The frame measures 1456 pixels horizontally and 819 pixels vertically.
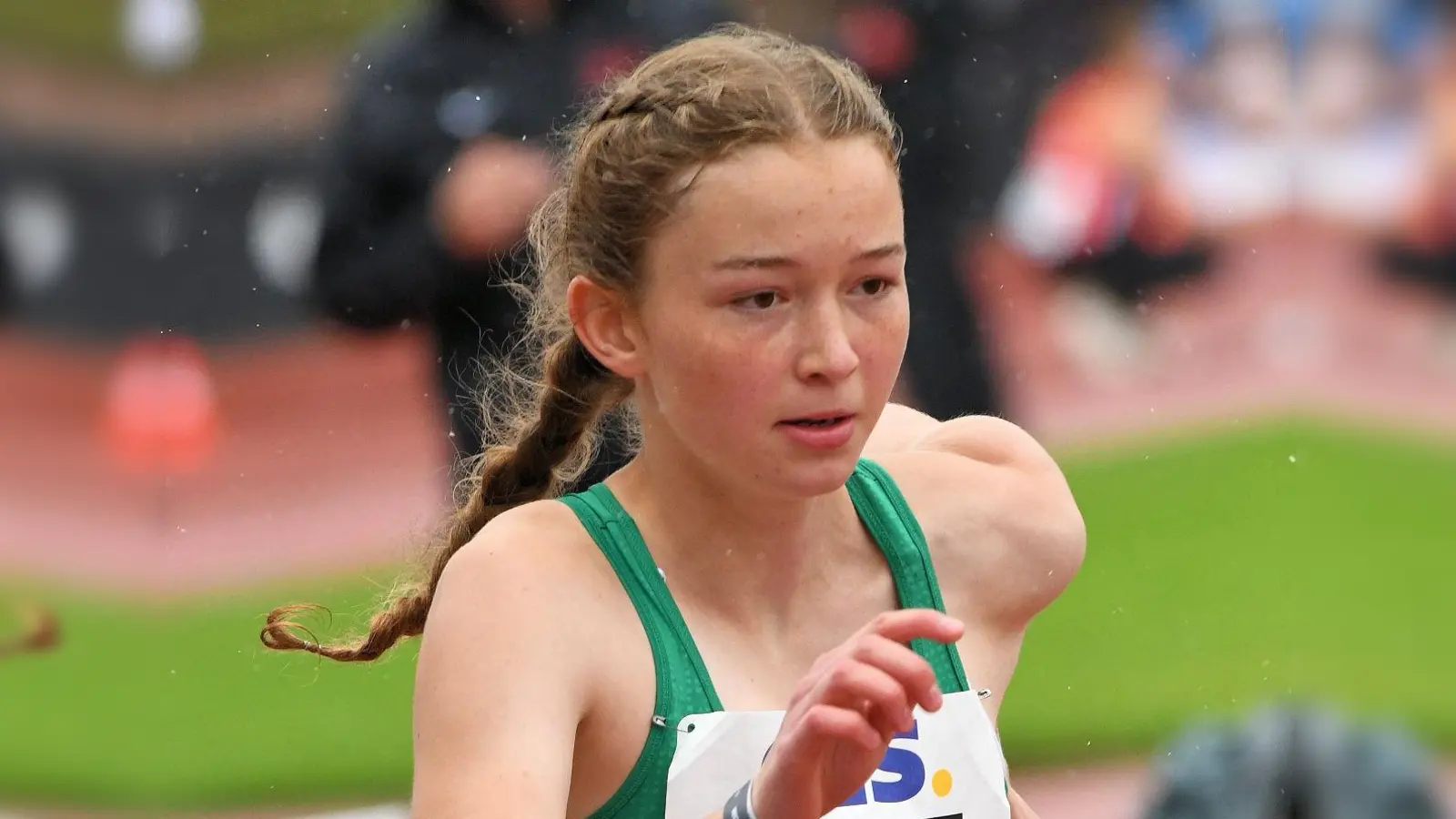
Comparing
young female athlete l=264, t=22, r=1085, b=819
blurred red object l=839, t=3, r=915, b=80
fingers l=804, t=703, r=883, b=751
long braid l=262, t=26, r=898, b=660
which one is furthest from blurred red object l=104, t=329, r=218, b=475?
fingers l=804, t=703, r=883, b=751

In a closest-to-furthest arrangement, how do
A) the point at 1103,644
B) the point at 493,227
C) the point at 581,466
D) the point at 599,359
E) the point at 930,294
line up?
the point at 599,359
the point at 581,466
the point at 493,227
the point at 930,294
the point at 1103,644

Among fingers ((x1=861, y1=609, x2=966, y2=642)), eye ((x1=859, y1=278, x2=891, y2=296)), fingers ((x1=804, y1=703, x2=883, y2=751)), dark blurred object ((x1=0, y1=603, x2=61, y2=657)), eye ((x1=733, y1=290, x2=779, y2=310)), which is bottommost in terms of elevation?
dark blurred object ((x1=0, y1=603, x2=61, y2=657))

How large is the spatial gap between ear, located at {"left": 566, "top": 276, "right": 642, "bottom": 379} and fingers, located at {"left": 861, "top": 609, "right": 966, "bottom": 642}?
1.29 feet

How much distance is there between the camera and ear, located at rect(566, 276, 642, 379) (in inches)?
57.9

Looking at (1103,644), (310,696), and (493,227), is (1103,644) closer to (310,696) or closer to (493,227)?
→ (310,696)

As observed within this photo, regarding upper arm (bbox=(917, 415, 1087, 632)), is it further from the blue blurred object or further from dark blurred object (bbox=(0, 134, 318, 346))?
the blue blurred object

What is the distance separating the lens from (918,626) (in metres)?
1.15

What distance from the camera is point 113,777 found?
3.87 metres

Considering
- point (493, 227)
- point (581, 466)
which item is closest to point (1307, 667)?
point (493, 227)

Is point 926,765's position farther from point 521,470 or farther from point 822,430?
point 521,470

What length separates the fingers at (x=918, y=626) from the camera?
1146mm

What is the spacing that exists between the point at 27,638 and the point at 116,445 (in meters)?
0.51

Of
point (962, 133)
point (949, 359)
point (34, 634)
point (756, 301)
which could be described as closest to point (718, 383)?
point (756, 301)

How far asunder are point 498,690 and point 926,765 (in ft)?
1.28
